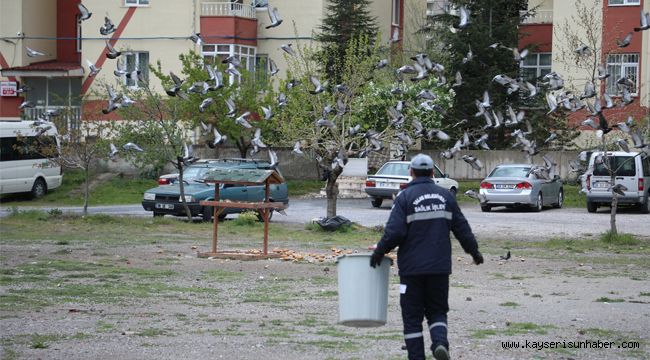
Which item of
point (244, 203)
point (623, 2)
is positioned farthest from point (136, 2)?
point (244, 203)

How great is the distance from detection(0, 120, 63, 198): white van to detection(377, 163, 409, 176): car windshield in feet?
36.1

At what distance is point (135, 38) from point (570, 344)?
38.6 m

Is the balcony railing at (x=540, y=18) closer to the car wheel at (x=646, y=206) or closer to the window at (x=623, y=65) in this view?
the window at (x=623, y=65)

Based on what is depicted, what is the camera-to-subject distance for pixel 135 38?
4694 cm

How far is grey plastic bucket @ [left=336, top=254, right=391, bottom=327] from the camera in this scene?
9.40 metres

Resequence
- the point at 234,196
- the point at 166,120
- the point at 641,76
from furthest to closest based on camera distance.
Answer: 1. the point at 641,76
2. the point at 166,120
3. the point at 234,196

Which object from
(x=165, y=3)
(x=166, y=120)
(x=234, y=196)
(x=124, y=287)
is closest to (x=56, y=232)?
(x=234, y=196)

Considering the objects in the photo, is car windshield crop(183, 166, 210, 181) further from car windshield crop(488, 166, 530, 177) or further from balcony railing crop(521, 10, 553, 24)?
balcony railing crop(521, 10, 553, 24)

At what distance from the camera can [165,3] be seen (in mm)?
46594

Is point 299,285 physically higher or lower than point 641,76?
lower

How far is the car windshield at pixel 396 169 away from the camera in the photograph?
3597 cm

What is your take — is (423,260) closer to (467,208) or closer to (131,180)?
(467,208)

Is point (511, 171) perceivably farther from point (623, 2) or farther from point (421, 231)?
point (421, 231)

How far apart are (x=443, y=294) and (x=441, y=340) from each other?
17.1 inches
